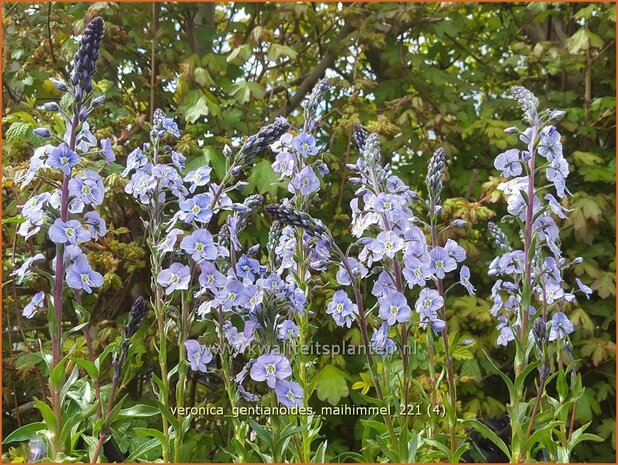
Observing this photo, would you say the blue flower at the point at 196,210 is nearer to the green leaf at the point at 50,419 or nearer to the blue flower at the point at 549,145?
the green leaf at the point at 50,419

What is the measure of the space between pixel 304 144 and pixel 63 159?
3.48 ft

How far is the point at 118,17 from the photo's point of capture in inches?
169

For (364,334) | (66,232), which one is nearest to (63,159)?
(66,232)

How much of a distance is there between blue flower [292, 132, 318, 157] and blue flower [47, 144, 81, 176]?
3.17ft

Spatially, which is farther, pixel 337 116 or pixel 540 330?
pixel 337 116

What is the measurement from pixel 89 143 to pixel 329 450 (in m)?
2.35

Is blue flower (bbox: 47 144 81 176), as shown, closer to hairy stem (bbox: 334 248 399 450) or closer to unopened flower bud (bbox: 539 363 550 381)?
hairy stem (bbox: 334 248 399 450)

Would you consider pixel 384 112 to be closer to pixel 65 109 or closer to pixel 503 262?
pixel 503 262

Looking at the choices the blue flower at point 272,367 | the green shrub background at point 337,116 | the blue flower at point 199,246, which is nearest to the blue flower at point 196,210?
the blue flower at point 199,246

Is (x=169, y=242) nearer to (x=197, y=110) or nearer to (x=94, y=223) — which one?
(x=94, y=223)

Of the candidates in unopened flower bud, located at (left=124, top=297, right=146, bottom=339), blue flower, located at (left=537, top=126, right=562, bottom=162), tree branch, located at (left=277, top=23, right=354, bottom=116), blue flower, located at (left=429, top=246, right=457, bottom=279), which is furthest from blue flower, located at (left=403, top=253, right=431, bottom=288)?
tree branch, located at (left=277, top=23, right=354, bottom=116)

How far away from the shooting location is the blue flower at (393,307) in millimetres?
2471

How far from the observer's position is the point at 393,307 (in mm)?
2480

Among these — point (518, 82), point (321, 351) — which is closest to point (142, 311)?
point (321, 351)
